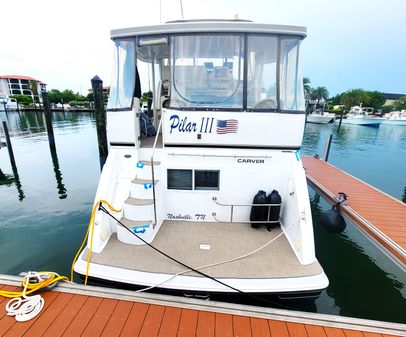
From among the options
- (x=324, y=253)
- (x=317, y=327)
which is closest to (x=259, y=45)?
(x=317, y=327)

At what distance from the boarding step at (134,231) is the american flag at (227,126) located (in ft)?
6.71

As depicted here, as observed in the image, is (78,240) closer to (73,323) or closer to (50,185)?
(73,323)

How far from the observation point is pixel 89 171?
1202 centimetres

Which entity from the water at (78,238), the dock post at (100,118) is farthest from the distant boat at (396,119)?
the dock post at (100,118)

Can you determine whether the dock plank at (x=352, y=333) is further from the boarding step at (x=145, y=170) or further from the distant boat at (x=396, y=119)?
the distant boat at (x=396, y=119)

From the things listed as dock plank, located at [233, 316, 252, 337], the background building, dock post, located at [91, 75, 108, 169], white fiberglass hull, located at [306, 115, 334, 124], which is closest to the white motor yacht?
dock plank, located at [233, 316, 252, 337]

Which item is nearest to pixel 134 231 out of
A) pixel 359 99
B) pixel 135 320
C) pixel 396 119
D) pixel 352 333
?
pixel 135 320

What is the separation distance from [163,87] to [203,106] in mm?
2408

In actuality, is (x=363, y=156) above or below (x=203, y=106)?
below

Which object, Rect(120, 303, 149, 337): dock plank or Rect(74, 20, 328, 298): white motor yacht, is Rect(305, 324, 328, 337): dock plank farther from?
Rect(120, 303, 149, 337): dock plank

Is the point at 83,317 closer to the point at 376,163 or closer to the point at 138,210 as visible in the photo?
the point at 138,210

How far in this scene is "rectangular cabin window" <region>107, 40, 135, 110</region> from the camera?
4.22m

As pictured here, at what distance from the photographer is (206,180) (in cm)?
440

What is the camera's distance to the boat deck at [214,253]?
10.4 ft
